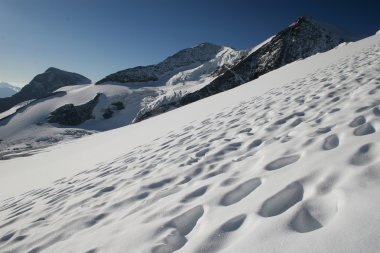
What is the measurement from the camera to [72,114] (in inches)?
2080

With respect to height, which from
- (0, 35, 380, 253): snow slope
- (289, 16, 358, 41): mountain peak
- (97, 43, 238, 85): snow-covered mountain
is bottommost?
(0, 35, 380, 253): snow slope

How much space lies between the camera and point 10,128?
45625mm

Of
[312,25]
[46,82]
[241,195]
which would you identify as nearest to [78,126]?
[312,25]

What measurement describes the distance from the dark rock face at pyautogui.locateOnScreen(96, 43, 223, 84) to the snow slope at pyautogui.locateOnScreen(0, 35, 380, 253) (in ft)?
234

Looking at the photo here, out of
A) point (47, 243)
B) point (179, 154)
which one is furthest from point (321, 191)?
point (179, 154)

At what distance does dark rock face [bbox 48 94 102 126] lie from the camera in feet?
166

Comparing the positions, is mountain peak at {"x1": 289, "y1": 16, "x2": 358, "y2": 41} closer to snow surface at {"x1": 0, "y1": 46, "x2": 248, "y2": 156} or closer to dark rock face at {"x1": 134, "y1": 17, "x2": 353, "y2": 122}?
dark rock face at {"x1": 134, "y1": 17, "x2": 353, "y2": 122}

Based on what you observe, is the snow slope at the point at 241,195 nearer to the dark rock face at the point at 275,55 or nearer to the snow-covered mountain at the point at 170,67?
the dark rock face at the point at 275,55

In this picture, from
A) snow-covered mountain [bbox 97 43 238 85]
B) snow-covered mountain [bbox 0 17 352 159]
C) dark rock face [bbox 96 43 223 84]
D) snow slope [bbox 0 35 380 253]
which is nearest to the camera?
snow slope [bbox 0 35 380 253]

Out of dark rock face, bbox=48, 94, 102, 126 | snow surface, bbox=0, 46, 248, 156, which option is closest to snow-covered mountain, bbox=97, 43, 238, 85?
snow surface, bbox=0, 46, 248, 156

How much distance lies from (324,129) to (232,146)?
1154 millimetres

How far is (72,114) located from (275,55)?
35500 millimetres

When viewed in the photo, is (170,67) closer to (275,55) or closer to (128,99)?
(128,99)

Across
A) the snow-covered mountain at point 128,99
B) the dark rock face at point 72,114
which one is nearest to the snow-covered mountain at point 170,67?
the snow-covered mountain at point 128,99
